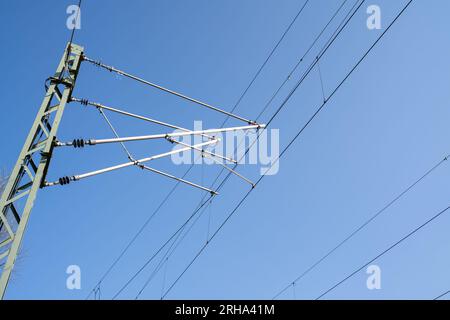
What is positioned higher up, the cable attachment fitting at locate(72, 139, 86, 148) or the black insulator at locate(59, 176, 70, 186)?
the cable attachment fitting at locate(72, 139, 86, 148)

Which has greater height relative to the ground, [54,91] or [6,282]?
[54,91]

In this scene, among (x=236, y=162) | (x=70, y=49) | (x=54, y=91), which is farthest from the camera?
(x=236, y=162)

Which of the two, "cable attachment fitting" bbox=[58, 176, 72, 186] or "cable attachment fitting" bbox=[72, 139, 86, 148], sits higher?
"cable attachment fitting" bbox=[72, 139, 86, 148]

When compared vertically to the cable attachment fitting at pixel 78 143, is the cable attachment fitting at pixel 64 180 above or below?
below

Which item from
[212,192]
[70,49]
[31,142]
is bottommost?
[31,142]

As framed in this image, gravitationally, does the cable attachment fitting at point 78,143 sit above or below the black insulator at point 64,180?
above

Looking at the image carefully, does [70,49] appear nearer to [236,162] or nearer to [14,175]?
[14,175]

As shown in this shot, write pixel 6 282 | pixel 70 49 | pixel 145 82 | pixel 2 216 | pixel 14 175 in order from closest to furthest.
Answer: pixel 6 282, pixel 2 216, pixel 14 175, pixel 70 49, pixel 145 82

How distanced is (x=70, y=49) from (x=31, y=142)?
1972 mm
